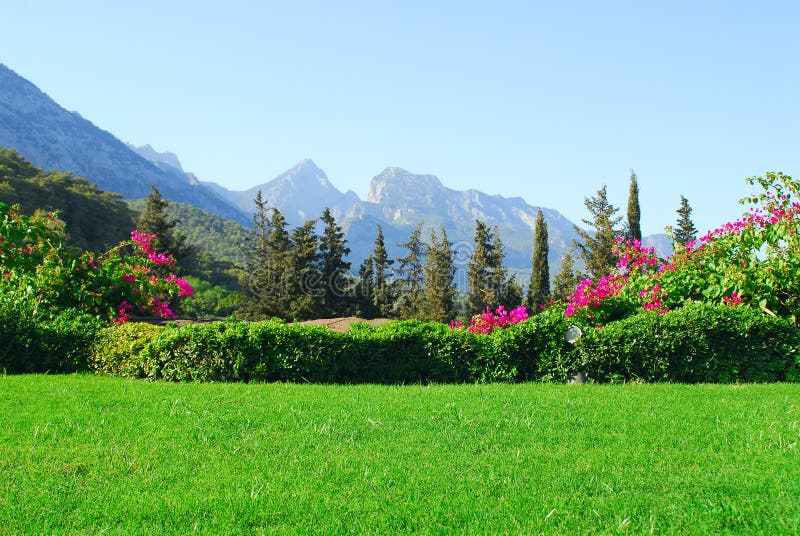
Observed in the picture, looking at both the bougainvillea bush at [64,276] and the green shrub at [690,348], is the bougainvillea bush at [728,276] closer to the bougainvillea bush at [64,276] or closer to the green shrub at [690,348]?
the green shrub at [690,348]

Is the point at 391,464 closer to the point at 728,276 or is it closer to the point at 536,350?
the point at 536,350

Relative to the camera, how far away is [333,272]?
33875 millimetres

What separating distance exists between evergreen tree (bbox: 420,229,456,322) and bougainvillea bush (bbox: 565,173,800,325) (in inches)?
855

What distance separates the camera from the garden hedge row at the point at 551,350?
822cm

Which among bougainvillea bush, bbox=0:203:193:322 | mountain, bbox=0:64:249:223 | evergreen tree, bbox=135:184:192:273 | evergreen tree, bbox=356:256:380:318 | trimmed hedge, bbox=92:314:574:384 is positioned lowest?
trimmed hedge, bbox=92:314:574:384

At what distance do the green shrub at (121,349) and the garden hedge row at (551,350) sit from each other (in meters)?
0.01

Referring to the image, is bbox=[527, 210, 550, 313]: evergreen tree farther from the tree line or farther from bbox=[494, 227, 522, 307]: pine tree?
bbox=[494, 227, 522, 307]: pine tree

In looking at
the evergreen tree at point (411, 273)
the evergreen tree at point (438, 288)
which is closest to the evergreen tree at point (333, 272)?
the evergreen tree at point (438, 288)

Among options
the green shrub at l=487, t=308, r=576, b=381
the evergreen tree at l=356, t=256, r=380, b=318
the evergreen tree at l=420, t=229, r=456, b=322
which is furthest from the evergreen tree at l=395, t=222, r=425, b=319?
the green shrub at l=487, t=308, r=576, b=381

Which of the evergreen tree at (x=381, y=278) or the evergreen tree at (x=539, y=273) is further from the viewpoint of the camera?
the evergreen tree at (x=381, y=278)

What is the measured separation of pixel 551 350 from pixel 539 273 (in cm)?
2792

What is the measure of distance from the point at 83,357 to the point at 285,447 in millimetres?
5515

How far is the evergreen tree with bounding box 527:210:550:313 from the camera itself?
115 ft

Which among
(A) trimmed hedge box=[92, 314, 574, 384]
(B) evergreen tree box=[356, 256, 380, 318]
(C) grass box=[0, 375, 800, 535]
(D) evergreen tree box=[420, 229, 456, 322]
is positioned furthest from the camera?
(B) evergreen tree box=[356, 256, 380, 318]
